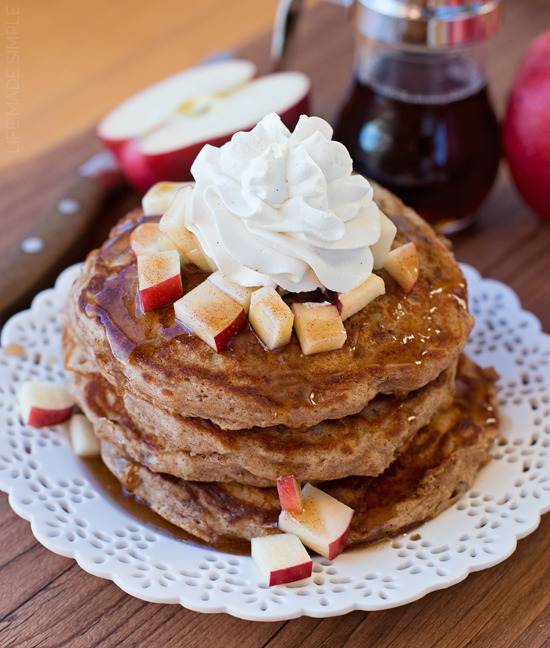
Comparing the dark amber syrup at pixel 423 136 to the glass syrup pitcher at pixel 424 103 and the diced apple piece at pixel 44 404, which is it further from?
the diced apple piece at pixel 44 404

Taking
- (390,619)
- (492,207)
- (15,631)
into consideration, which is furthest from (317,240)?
(492,207)

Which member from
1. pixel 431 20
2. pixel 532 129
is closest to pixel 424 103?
pixel 431 20

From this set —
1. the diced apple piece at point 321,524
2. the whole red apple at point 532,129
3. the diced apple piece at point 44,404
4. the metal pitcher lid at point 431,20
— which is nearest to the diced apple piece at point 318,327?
the diced apple piece at point 321,524

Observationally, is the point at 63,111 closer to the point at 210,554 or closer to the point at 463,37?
the point at 463,37

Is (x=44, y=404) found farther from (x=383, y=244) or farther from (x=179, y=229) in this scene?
(x=383, y=244)

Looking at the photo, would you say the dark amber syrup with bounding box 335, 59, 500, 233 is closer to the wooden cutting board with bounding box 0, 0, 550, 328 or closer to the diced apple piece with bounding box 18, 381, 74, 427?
the wooden cutting board with bounding box 0, 0, 550, 328

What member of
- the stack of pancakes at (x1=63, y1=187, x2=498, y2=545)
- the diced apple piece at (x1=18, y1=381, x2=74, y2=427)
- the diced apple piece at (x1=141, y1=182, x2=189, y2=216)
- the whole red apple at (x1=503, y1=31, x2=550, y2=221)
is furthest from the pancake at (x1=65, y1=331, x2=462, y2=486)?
the whole red apple at (x1=503, y1=31, x2=550, y2=221)
